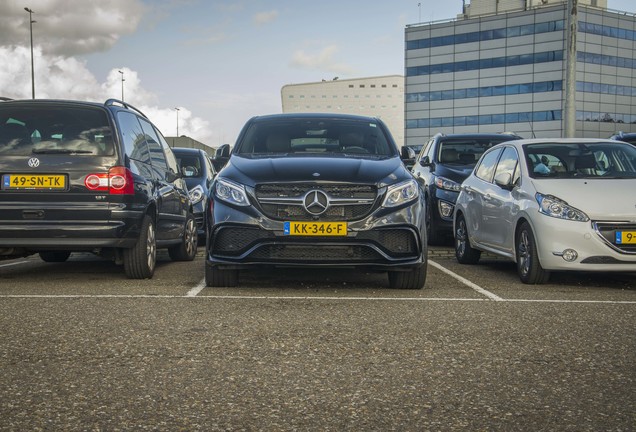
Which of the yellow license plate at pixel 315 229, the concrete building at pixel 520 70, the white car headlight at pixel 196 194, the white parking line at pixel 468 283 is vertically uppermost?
the concrete building at pixel 520 70

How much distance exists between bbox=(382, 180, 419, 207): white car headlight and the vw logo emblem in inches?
20.6

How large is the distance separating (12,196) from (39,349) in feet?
10.4

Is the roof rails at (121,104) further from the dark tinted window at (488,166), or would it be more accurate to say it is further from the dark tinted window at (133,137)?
the dark tinted window at (488,166)

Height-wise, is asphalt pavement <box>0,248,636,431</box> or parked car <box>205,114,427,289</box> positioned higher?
parked car <box>205,114,427,289</box>

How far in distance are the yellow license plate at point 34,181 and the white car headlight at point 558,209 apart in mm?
4606

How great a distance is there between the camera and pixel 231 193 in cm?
683

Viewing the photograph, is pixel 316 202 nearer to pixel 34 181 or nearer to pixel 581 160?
pixel 34 181

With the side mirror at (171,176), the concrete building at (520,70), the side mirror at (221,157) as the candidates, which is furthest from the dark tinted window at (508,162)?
the concrete building at (520,70)

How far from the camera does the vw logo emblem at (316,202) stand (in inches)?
261

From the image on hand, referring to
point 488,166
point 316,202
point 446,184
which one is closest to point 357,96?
point 446,184

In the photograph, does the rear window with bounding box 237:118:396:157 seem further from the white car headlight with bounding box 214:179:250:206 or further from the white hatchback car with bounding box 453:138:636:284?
the white hatchback car with bounding box 453:138:636:284

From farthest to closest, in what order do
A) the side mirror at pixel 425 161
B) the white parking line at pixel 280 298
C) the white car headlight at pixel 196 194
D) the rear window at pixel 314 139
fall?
the side mirror at pixel 425 161 → the white car headlight at pixel 196 194 → the rear window at pixel 314 139 → the white parking line at pixel 280 298

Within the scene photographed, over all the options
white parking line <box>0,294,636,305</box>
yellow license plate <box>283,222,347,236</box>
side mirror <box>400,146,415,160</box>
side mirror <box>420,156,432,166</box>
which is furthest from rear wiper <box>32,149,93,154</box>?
side mirror <box>420,156,432,166</box>

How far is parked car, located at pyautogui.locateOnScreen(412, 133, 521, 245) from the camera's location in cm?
1212
